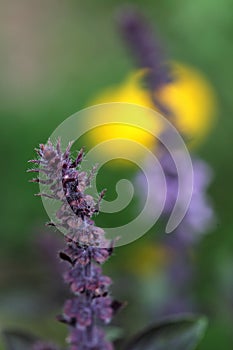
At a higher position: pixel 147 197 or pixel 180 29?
pixel 180 29

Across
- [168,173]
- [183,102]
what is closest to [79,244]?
[168,173]

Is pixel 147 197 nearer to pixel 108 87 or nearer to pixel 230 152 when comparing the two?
pixel 230 152

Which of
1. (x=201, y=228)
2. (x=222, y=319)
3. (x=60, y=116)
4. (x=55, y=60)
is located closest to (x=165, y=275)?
(x=222, y=319)

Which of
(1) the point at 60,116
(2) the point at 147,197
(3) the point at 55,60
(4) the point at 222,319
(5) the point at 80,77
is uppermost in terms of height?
(3) the point at 55,60

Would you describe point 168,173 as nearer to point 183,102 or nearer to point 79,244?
point 79,244

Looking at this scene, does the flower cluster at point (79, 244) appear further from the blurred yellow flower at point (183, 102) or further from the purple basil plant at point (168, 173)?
the blurred yellow flower at point (183, 102)

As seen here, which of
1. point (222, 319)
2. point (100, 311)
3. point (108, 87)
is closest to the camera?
point (100, 311)
